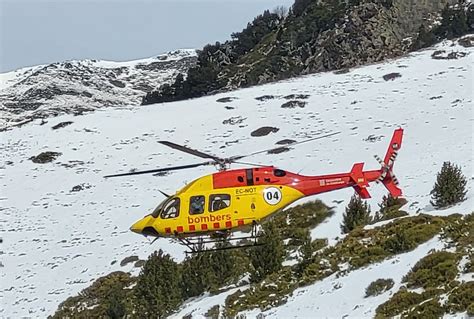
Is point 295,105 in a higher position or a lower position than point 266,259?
higher

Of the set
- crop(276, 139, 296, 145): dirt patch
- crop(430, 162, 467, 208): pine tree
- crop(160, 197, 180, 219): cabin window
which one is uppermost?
crop(160, 197, 180, 219): cabin window

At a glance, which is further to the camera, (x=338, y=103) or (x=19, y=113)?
(x=19, y=113)

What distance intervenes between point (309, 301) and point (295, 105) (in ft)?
132

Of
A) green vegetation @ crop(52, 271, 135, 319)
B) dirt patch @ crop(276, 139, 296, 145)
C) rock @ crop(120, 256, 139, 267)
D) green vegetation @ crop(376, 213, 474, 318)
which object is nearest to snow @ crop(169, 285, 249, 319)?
green vegetation @ crop(52, 271, 135, 319)

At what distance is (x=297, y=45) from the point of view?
8875 centimetres

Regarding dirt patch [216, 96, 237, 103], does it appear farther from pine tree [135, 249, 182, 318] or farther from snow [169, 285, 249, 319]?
snow [169, 285, 249, 319]

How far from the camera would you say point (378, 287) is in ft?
60.1

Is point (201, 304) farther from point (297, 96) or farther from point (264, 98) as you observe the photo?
point (264, 98)

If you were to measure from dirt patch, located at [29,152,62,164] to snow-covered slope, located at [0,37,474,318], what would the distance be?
0.56 meters

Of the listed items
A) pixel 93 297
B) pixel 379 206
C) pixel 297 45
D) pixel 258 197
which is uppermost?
pixel 297 45

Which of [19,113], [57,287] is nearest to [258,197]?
[57,287]

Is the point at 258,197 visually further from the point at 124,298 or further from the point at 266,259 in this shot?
the point at 124,298

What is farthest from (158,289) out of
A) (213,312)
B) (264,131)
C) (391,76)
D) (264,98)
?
(391,76)

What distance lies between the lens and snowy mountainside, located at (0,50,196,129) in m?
138
